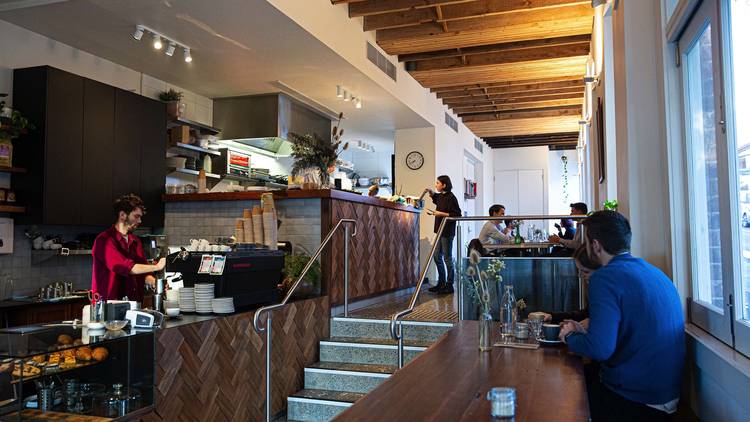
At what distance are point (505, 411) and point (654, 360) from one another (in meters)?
0.95

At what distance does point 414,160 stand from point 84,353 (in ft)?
26.5

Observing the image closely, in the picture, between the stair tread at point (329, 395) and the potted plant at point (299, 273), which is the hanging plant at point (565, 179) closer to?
the potted plant at point (299, 273)

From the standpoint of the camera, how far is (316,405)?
4.59 m

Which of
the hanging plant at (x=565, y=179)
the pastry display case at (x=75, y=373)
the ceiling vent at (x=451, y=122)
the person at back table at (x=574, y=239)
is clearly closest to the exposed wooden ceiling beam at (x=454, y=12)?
the person at back table at (x=574, y=239)

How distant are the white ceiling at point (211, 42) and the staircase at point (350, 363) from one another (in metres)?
2.86

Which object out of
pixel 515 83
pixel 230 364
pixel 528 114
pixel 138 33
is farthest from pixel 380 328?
pixel 528 114

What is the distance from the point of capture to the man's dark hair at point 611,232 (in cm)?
245

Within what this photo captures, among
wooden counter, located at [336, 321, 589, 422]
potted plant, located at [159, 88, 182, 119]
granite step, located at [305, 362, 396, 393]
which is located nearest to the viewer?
wooden counter, located at [336, 321, 589, 422]

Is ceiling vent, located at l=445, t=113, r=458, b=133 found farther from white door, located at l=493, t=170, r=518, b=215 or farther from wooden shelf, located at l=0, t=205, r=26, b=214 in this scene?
wooden shelf, located at l=0, t=205, r=26, b=214

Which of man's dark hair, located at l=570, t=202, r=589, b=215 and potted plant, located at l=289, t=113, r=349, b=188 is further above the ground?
potted plant, located at l=289, t=113, r=349, b=188

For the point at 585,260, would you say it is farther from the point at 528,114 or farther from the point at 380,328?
the point at 528,114

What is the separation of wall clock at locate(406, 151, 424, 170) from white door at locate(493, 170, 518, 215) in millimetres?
6351

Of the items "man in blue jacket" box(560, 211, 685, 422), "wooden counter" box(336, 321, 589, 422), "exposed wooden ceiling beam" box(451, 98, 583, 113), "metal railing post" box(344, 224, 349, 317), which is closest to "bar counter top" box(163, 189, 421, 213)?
"metal railing post" box(344, 224, 349, 317)

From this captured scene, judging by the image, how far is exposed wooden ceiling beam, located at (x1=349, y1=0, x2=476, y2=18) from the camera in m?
6.25
